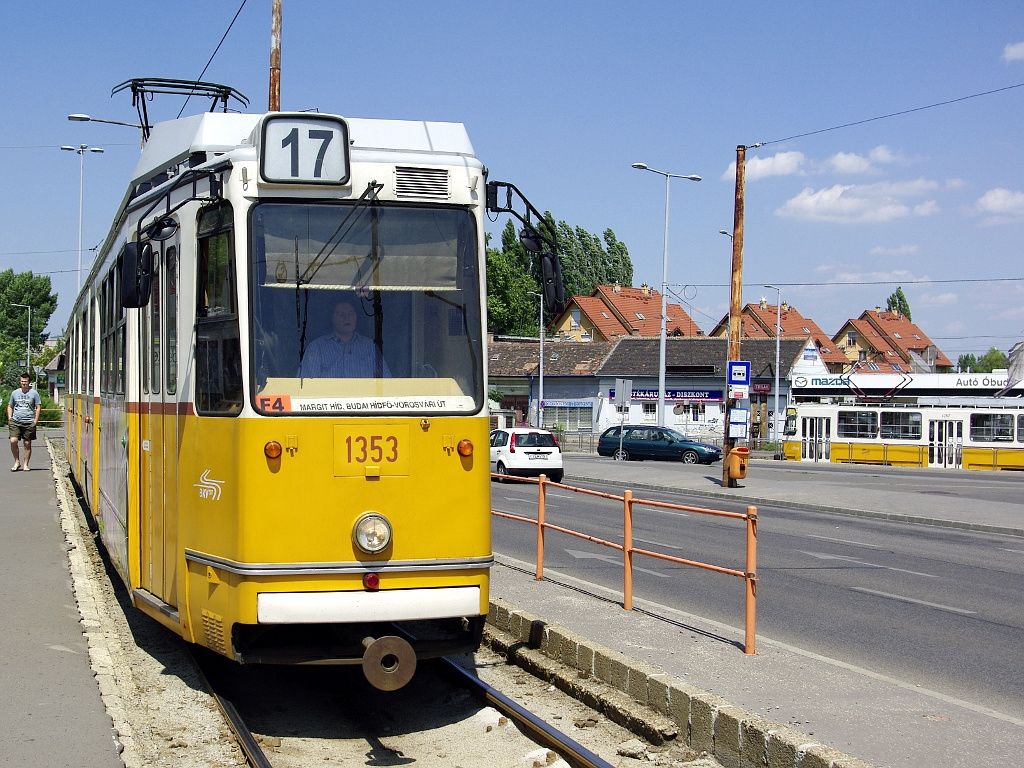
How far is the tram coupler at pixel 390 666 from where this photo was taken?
19.4ft

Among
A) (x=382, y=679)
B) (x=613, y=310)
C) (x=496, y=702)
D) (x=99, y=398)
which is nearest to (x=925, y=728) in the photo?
(x=496, y=702)

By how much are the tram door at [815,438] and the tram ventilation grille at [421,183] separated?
44358mm

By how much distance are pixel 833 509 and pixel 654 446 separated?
24427mm

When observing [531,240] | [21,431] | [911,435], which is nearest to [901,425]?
[911,435]

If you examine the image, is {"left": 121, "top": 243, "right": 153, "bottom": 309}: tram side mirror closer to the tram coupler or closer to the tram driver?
the tram driver

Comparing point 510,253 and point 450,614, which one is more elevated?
point 510,253

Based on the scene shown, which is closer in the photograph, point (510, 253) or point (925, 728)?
point (925, 728)

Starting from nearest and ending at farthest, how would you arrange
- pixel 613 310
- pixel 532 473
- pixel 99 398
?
pixel 99 398
pixel 532 473
pixel 613 310

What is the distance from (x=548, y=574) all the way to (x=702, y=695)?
5.43 m

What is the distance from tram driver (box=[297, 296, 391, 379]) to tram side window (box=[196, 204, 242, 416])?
401mm

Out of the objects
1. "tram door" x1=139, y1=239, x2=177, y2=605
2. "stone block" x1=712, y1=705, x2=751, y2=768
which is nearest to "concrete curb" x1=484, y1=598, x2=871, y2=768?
"stone block" x1=712, y1=705, x2=751, y2=768

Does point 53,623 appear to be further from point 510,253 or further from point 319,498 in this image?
point 510,253

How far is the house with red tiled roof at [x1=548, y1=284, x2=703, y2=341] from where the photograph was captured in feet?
288

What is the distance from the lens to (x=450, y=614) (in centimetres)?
620
